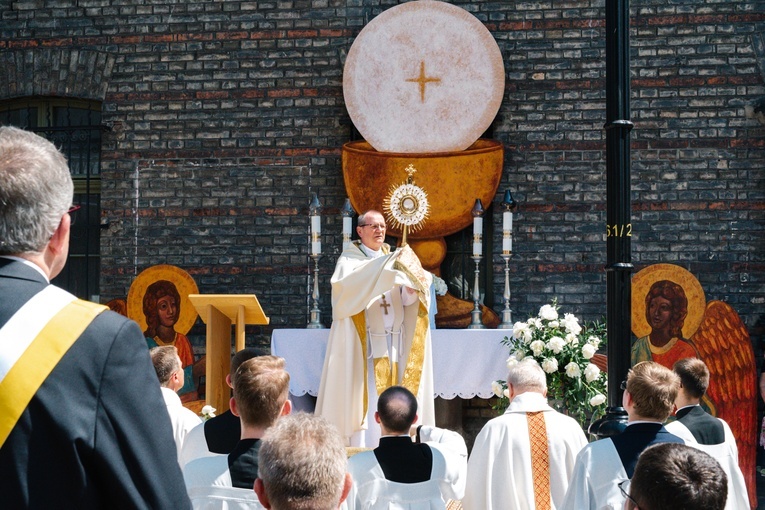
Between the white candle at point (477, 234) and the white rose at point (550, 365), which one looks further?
the white candle at point (477, 234)

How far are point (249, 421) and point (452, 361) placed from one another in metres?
4.37

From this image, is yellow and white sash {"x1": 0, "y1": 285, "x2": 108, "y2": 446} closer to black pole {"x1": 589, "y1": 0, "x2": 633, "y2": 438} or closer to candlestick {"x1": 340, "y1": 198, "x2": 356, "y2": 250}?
black pole {"x1": 589, "y1": 0, "x2": 633, "y2": 438}

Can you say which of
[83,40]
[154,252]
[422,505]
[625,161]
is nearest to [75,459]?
[422,505]

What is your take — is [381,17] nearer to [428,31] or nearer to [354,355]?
[428,31]

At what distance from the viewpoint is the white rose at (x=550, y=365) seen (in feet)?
21.1

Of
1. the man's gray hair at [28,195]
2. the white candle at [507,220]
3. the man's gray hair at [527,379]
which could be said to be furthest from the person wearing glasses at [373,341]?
the man's gray hair at [28,195]

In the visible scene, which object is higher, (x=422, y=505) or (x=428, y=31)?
(x=428, y=31)

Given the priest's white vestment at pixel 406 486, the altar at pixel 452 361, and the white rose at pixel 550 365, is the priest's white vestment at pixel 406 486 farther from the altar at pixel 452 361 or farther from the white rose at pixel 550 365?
the altar at pixel 452 361

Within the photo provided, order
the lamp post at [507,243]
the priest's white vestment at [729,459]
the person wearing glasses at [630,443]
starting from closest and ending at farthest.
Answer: the person wearing glasses at [630,443] < the priest's white vestment at [729,459] < the lamp post at [507,243]

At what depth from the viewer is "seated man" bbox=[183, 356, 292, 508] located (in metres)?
3.35

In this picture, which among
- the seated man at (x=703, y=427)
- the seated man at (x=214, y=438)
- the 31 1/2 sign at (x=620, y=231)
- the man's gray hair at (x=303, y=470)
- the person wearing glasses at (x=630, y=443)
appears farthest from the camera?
the 31 1/2 sign at (x=620, y=231)

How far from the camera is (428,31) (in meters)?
8.80

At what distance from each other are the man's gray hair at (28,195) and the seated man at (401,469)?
2.51 meters

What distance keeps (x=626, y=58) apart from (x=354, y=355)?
136 inches
